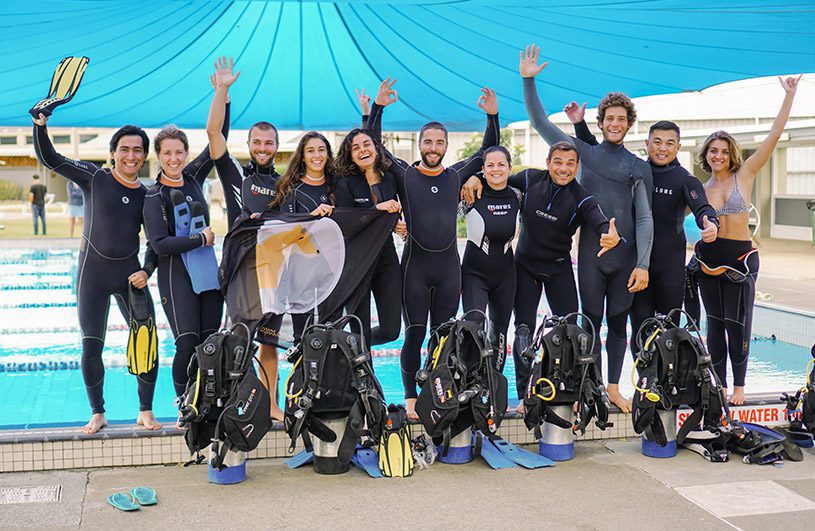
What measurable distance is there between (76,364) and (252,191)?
362 cm

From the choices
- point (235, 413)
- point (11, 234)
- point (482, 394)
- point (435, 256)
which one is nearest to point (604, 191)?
point (435, 256)

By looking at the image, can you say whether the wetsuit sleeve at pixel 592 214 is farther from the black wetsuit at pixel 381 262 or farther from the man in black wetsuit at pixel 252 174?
the man in black wetsuit at pixel 252 174

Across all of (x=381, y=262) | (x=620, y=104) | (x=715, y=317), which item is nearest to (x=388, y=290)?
(x=381, y=262)

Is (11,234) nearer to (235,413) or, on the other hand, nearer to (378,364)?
(378,364)

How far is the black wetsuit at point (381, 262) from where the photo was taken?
16.0ft

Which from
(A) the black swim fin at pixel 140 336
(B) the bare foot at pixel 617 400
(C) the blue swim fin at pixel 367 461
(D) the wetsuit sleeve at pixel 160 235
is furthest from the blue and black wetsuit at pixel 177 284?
(B) the bare foot at pixel 617 400

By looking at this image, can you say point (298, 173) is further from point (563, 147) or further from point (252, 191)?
point (563, 147)

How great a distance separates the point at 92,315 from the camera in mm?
4645

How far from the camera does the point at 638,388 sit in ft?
14.9

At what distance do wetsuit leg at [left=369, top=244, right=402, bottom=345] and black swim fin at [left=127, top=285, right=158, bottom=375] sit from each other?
1.21m

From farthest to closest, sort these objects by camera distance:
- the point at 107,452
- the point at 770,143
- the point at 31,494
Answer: the point at 770,143 < the point at 107,452 < the point at 31,494

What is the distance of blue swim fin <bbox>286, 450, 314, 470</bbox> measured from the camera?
4.49 metres

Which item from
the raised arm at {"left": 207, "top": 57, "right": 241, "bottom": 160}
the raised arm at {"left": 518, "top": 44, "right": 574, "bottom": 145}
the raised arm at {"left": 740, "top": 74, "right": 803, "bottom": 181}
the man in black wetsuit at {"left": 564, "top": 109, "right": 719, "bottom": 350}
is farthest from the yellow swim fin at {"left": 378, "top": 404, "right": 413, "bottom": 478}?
the raised arm at {"left": 740, "top": 74, "right": 803, "bottom": 181}

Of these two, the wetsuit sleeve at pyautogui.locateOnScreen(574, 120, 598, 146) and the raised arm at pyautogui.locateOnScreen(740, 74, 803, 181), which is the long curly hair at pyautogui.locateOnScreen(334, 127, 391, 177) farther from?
the raised arm at pyautogui.locateOnScreen(740, 74, 803, 181)
